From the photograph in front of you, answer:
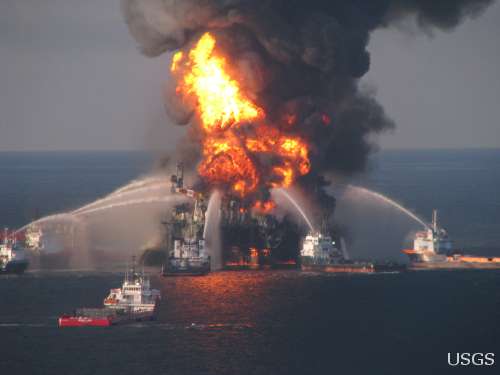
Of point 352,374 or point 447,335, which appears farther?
point 447,335

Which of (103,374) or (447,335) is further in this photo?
(447,335)

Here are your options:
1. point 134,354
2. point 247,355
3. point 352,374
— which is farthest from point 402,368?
point 134,354

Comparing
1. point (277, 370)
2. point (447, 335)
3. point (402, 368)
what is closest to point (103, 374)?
point (277, 370)

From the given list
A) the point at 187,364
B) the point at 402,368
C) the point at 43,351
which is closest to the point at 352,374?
the point at 402,368

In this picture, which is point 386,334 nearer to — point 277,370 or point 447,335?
point 447,335

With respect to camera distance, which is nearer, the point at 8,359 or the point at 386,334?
the point at 8,359

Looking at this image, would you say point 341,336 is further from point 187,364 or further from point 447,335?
point 187,364

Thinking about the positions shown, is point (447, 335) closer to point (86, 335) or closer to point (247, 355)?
point (247, 355)
